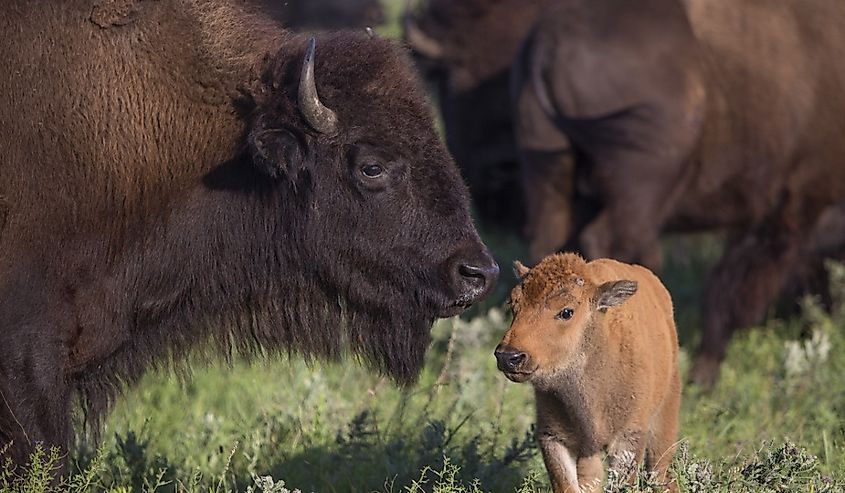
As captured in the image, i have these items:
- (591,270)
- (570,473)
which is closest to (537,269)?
(591,270)

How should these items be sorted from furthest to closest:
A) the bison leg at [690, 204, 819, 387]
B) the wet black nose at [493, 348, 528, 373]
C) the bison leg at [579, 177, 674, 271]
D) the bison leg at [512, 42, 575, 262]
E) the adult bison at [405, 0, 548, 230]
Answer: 1. the adult bison at [405, 0, 548, 230]
2. the bison leg at [690, 204, 819, 387]
3. the bison leg at [512, 42, 575, 262]
4. the bison leg at [579, 177, 674, 271]
5. the wet black nose at [493, 348, 528, 373]

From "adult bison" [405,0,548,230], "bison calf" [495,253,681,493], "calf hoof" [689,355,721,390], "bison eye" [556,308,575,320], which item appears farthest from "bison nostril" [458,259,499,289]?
"adult bison" [405,0,548,230]

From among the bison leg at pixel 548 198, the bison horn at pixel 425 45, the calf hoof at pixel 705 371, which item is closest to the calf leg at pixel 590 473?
the bison leg at pixel 548 198

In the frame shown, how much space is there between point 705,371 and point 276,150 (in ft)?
15.4

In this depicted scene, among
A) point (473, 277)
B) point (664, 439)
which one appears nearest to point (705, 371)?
point (664, 439)

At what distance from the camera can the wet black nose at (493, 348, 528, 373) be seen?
4215mm

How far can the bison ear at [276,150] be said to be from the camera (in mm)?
4648

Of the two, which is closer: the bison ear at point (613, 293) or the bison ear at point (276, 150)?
the bison ear at point (613, 293)

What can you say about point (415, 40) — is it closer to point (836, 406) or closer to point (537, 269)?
point (836, 406)

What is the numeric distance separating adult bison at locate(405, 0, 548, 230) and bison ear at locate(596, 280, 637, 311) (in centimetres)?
608

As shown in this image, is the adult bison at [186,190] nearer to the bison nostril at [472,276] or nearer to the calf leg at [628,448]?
the bison nostril at [472,276]

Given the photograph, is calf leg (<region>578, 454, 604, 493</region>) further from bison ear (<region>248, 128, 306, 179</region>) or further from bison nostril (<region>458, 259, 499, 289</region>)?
bison ear (<region>248, 128, 306, 179</region>)

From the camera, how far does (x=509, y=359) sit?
166 inches

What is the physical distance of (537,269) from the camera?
4.54m
